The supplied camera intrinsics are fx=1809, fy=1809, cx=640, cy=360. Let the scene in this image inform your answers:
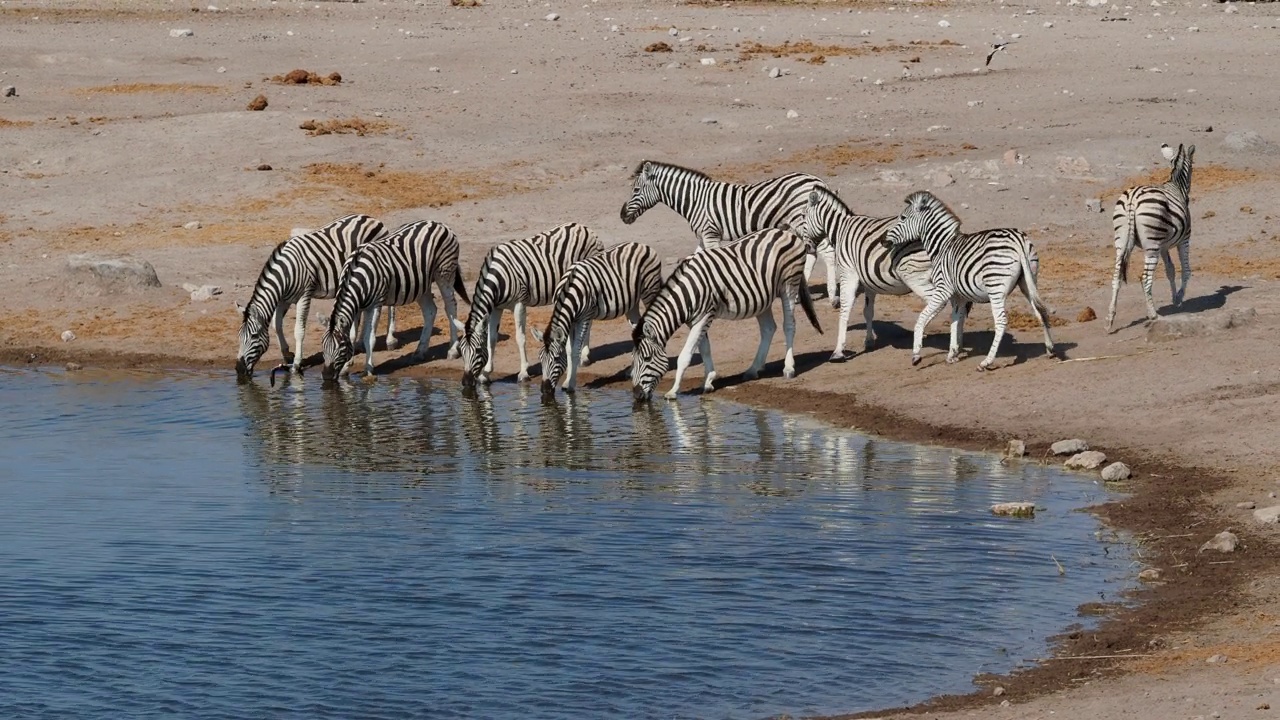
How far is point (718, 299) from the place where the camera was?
1878 centimetres

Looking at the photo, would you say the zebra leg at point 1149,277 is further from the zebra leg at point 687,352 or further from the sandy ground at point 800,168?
the zebra leg at point 687,352

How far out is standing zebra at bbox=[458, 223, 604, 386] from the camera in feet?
64.3

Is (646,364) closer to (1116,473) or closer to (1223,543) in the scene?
(1116,473)

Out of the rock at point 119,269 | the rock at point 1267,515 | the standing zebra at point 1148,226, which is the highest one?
the standing zebra at point 1148,226

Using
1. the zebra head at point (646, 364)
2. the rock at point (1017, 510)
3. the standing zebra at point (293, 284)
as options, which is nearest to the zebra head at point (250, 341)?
the standing zebra at point (293, 284)

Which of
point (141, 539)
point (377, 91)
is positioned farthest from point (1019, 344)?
point (377, 91)

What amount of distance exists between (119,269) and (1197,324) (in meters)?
13.6

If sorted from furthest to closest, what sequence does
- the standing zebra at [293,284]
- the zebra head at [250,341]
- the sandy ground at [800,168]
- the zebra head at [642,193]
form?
the zebra head at [642,193] → the standing zebra at [293,284] → the zebra head at [250,341] → the sandy ground at [800,168]

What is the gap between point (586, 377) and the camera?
2011 cm

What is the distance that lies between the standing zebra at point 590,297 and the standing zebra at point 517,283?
32 centimetres

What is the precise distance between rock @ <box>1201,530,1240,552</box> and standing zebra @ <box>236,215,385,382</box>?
449 inches

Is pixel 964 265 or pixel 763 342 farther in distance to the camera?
pixel 763 342

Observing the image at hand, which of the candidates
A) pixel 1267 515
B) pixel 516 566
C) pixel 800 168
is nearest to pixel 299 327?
pixel 516 566

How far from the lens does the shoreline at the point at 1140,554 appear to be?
385 inches
